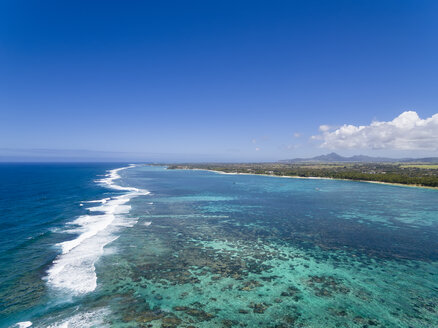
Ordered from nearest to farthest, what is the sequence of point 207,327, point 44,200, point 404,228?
point 207,327
point 404,228
point 44,200

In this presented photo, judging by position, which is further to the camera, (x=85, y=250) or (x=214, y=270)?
(x=85, y=250)

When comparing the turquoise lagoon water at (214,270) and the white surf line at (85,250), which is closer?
the turquoise lagoon water at (214,270)

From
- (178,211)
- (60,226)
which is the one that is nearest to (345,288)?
(178,211)

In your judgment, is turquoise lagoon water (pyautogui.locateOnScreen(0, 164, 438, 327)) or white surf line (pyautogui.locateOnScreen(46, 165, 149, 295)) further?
white surf line (pyautogui.locateOnScreen(46, 165, 149, 295))

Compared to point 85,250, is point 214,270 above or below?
below

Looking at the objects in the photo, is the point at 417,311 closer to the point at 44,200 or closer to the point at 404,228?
the point at 404,228
